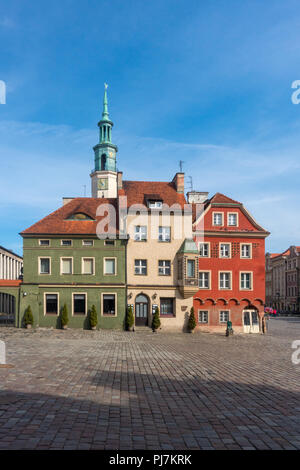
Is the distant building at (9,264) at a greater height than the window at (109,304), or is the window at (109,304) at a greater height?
the distant building at (9,264)

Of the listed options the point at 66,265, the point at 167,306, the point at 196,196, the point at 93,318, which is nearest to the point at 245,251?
the point at 167,306

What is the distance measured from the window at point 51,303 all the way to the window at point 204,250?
1312cm

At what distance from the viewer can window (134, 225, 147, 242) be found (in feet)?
117

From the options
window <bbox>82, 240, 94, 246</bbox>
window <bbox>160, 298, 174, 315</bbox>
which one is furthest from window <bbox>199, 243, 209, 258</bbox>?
window <bbox>82, 240, 94, 246</bbox>

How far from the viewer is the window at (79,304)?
34.6m

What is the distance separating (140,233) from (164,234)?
6.94ft

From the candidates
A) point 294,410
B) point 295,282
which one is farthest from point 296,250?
point 294,410

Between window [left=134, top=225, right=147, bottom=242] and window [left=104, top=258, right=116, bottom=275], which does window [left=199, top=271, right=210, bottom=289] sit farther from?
window [left=104, top=258, right=116, bottom=275]

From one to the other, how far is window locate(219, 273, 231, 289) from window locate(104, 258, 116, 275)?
9543 mm

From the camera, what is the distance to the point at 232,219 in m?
37.1

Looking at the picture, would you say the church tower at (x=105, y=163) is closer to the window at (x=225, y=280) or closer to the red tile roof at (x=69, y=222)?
the red tile roof at (x=69, y=222)

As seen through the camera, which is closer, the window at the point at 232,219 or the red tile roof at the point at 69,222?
the red tile roof at the point at 69,222

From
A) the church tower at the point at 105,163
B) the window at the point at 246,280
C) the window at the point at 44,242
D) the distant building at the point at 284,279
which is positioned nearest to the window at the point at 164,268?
the window at the point at 246,280

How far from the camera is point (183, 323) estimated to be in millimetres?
35281
